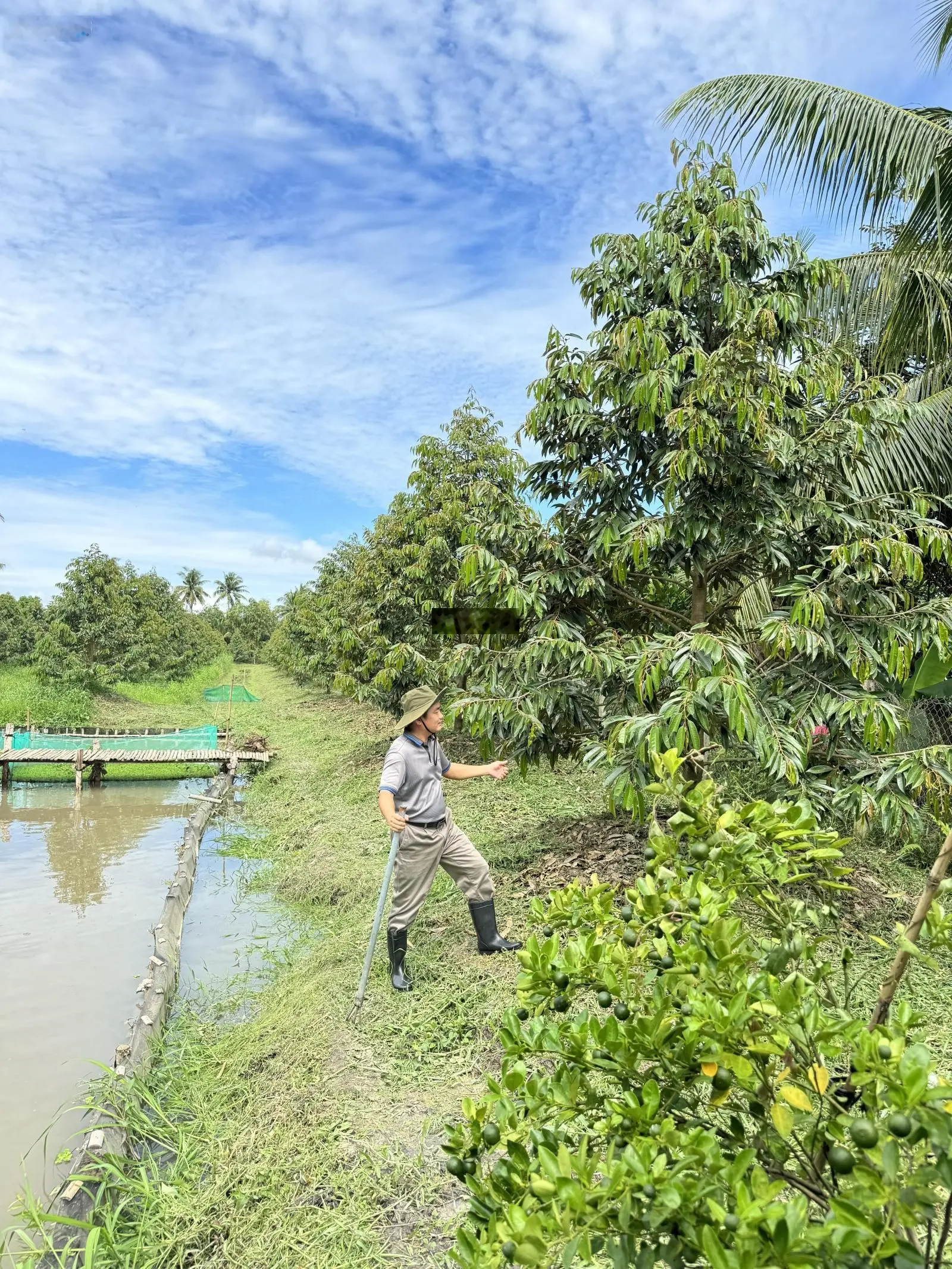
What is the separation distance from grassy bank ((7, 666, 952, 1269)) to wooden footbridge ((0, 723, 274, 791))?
7420 mm

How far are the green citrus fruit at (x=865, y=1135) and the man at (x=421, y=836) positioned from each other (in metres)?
3.37

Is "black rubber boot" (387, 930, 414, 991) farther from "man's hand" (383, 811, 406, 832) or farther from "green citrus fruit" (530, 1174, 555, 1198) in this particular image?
"green citrus fruit" (530, 1174, 555, 1198)

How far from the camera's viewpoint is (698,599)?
498cm

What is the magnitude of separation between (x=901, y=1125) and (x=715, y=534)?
3.75 m

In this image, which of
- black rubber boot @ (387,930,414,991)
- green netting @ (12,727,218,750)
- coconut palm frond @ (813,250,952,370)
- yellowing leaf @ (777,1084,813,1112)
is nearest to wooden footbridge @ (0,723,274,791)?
green netting @ (12,727,218,750)

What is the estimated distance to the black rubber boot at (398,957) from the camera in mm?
4273

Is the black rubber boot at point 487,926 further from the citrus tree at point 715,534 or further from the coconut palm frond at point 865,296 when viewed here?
the coconut palm frond at point 865,296

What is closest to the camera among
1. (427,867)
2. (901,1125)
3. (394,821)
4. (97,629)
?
(901,1125)

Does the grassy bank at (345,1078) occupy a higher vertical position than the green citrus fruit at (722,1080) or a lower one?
lower

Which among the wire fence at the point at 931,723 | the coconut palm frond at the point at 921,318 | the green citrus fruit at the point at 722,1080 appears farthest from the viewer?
the wire fence at the point at 931,723

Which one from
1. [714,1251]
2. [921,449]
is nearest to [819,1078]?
[714,1251]

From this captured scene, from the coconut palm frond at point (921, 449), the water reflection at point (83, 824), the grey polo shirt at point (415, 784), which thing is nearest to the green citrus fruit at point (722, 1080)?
the grey polo shirt at point (415, 784)

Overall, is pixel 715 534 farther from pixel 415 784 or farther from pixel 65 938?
pixel 65 938

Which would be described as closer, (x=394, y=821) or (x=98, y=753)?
(x=394, y=821)
